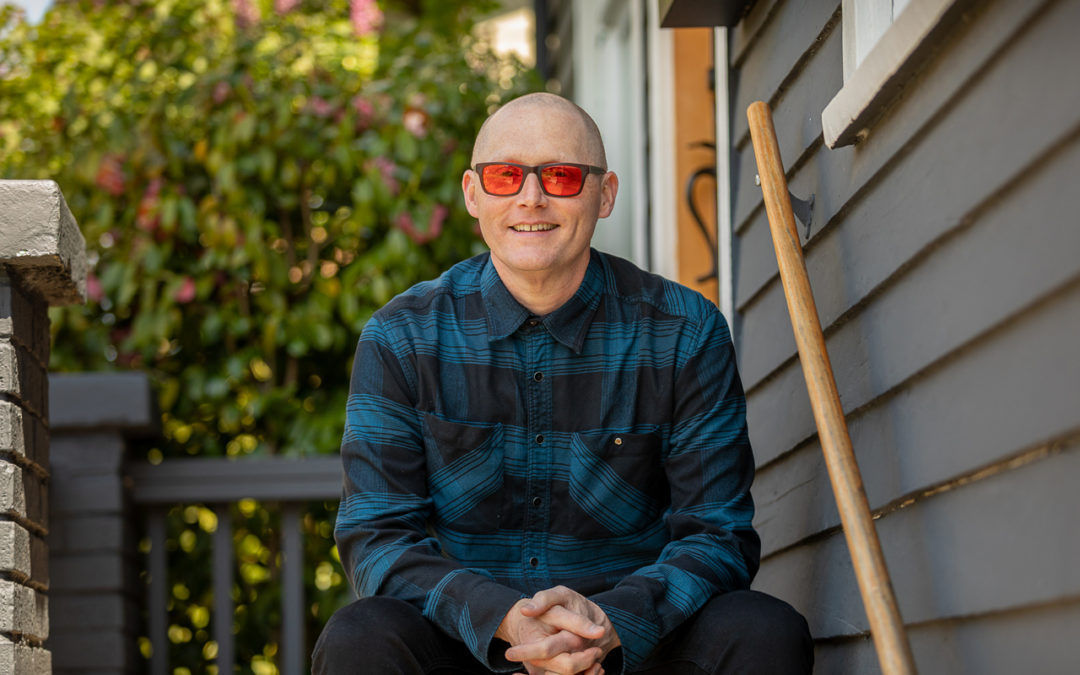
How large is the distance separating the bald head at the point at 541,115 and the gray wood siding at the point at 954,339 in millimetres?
347

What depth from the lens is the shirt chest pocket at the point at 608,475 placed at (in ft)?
6.21

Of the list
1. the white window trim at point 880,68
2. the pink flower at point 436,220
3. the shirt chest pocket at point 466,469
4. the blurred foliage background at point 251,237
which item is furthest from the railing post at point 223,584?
the white window trim at point 880,68

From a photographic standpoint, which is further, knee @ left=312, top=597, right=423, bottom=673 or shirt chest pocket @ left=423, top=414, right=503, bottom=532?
shirt chest pocket @ left=423, top=414, right=503, bottom=532

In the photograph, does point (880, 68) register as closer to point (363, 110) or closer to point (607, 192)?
point (607, 192)

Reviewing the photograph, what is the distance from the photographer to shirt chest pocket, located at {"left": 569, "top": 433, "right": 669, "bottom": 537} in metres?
1.89

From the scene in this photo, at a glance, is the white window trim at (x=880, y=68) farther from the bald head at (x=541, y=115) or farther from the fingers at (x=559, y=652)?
the fingers at (x=559, y=652)

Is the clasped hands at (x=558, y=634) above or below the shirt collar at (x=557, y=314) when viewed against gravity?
below

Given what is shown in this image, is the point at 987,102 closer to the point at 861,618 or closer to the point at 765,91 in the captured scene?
the point at 861,618

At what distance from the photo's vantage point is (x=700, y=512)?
184 centimetres

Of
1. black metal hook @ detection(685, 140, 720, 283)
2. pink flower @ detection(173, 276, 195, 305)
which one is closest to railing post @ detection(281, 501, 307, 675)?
pink flower @ detection(173, 276, 195, 305)

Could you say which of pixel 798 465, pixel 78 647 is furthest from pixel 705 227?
pixel 78 647

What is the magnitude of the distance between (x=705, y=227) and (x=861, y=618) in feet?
5.78

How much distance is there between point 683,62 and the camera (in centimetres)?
351

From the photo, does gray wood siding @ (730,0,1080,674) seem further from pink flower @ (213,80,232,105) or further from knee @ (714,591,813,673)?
pink flower @ (213,80,232,105)
